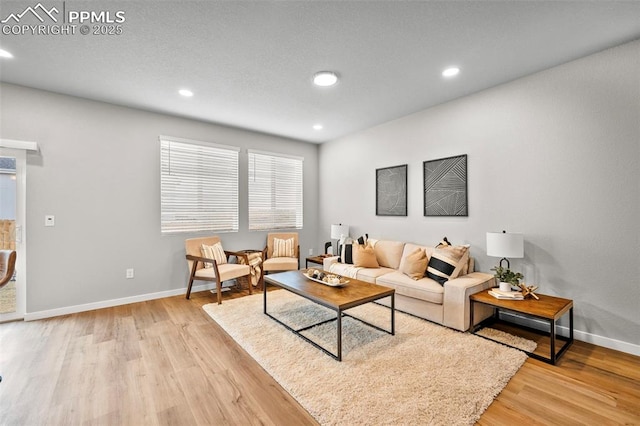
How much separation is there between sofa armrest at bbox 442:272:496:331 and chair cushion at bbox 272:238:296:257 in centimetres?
284

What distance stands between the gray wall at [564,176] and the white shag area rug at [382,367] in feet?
3.39

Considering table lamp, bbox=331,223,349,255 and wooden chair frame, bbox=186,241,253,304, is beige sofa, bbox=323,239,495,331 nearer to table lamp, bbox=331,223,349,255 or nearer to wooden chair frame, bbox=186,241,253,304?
table lamp, bbox=331,223,349,255

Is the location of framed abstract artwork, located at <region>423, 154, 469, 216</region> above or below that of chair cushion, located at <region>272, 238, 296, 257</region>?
above

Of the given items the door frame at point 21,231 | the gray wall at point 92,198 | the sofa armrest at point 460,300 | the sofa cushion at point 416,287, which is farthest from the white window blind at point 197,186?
the sofa armrest at point 460,300

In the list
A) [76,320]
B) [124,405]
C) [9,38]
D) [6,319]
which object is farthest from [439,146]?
[6,319]

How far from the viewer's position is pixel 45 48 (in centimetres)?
249

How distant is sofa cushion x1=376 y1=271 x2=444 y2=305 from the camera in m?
3.08

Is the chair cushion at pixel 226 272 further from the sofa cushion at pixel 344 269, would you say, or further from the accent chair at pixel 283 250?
the sofa cushion at pixel 344 269

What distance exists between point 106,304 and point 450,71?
5.14 metres

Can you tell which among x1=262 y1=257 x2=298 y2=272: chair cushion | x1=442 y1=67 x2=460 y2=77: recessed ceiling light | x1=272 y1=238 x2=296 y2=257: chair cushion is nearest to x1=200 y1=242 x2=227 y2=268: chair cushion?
x1=262 y1=257 x2=298 y2=272: chair cushion

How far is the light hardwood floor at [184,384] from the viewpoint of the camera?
1.76 m

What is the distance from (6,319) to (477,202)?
5811 millimetres

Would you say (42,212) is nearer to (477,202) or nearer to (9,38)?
(9,38)

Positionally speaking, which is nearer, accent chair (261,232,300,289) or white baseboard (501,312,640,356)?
white baseboard (501,312,640,356)
